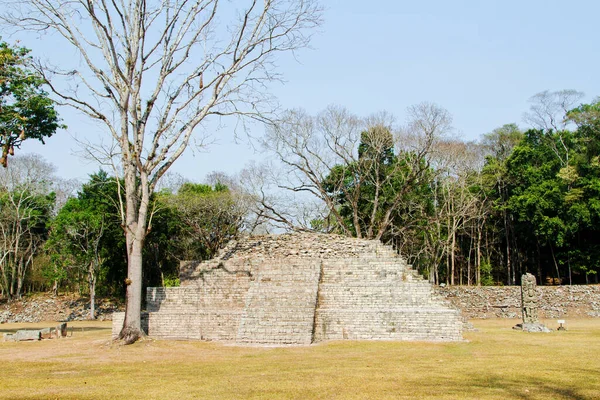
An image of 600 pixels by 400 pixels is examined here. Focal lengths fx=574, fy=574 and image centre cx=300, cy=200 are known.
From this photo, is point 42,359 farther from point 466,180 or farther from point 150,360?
point 466,180

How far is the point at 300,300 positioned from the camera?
16.0 meters

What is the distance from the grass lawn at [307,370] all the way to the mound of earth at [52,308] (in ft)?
61.2

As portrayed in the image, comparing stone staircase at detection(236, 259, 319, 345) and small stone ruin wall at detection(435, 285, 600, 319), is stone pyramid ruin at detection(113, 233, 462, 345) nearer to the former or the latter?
stone staircase at detection(236, 259, 319, 345)

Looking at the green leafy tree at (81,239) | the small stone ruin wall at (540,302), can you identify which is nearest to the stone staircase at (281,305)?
the small stone ruin wall at (540,302)

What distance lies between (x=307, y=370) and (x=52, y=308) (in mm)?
28022

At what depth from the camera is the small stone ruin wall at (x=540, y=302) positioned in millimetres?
28281

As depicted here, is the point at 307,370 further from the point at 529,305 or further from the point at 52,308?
the point at 52,308

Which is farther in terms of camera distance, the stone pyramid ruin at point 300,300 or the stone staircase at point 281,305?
the stone pyramid ruin at point 300,300

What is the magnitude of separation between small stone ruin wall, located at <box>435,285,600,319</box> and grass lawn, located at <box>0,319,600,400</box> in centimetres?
1376

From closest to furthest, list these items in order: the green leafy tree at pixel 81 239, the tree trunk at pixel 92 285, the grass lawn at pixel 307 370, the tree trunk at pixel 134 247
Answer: the grass lawn at pixel 307 370, the tree trunk at pixel 134 247, the green leafy tree at pixel 81 239, the tree trunk at pixel 92 285

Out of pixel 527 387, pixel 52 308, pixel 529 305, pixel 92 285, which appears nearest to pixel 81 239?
pixel 92 285

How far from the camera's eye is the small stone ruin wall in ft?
92.8

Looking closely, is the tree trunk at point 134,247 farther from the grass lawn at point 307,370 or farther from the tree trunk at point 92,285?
the tree trunk at point 92,285

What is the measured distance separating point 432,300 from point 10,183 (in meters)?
30.4
